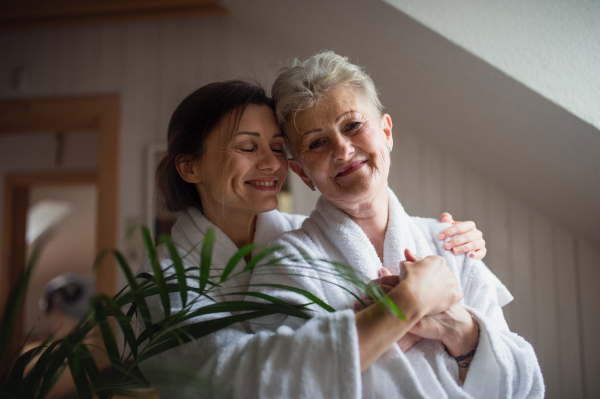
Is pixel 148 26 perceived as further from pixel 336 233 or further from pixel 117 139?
pixel 336 233

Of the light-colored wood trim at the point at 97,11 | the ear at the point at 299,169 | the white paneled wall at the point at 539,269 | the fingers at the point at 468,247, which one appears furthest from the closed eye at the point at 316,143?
the light-colored wood trim at the point at 97,11

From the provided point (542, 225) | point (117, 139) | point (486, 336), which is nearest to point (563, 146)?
point (542, 225)

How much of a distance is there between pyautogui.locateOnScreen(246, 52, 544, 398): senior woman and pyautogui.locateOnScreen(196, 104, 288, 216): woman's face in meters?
0.06

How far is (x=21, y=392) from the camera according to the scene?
25.2 inches

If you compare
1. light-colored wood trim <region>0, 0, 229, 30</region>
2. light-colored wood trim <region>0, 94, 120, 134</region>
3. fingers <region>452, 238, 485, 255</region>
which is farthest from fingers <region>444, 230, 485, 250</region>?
light-colored wood trim <region>0, 94, 120, 134</region>

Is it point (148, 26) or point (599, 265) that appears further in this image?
point (148, 26)

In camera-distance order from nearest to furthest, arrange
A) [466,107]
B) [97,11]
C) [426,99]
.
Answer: [466,107] → [426,99] → [97,11]

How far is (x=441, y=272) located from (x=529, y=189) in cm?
133

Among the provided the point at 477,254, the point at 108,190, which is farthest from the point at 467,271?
the point at 108,190

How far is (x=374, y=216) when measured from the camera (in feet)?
3.78

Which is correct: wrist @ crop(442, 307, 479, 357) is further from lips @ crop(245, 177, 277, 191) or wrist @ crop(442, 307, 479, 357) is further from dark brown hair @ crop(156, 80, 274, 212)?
dark brown hair @ crop(156, 80, 274, 212)

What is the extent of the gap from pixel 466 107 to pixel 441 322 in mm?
1140

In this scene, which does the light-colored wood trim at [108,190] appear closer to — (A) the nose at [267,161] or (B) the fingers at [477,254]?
(A) the nose at [267,161]

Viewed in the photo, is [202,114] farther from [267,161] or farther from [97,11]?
[97,11]
